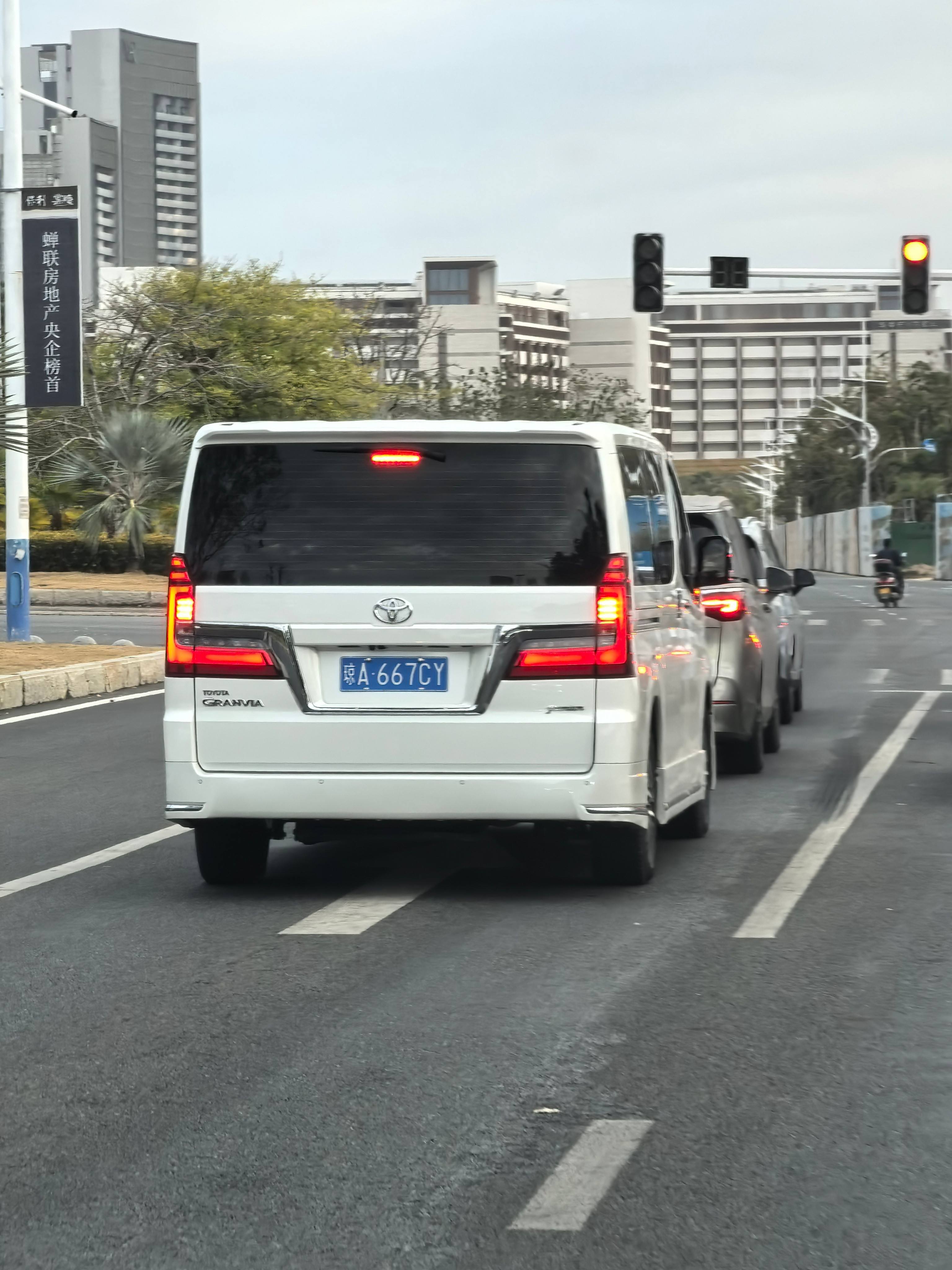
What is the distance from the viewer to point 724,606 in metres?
13.4

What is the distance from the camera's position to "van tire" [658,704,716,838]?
33.9 ft

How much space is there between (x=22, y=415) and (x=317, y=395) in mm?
33730

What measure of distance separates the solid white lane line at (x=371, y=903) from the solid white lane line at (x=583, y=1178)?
2.86 meters

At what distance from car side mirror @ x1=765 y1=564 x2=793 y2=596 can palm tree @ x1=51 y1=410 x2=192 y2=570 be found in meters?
31.9

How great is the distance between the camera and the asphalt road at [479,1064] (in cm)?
427

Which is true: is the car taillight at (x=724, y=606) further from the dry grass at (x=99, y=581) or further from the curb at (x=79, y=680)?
the dry grass at (x=99, y=581)

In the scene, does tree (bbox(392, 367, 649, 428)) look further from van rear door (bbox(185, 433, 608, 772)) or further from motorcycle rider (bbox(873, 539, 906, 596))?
van rear door (bbox(185, 433, 608, 772))

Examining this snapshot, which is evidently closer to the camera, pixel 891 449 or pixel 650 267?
pixel 650 267

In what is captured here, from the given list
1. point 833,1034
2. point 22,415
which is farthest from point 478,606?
point 22,415

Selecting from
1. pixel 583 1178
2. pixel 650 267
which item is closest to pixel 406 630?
pixel 583 1178

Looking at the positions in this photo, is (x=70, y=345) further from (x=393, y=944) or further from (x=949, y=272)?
(x=393, y=944)

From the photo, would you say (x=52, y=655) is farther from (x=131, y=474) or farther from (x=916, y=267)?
(x=131, y=474)

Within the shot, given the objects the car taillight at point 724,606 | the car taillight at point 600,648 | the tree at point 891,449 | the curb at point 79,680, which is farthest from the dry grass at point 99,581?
the tree at point 891,449

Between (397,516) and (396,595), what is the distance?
33 cm
